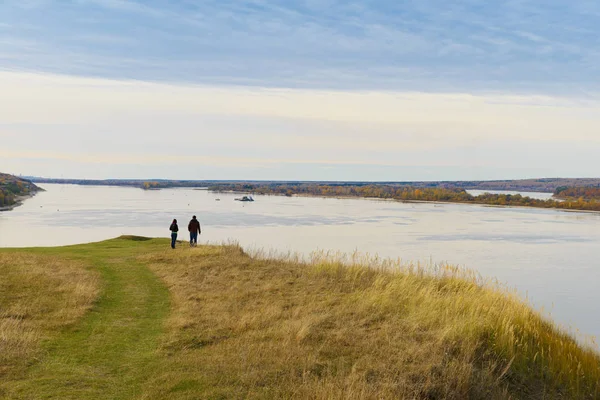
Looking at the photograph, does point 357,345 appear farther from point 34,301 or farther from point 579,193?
point 579,193

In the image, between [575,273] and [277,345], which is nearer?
[277,345]

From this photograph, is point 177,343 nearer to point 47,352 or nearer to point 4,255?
point 47,352

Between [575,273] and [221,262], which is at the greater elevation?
[221,262]

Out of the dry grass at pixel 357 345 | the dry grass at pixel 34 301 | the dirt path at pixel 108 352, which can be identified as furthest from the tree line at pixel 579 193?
the dirt path at pixel 108 352

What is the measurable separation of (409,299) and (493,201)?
138977 millimetres

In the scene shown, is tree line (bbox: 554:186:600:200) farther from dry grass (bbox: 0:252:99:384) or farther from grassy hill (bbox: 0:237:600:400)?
dry grass (bbox: 0:252:99:384)

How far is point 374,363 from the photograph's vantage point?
28.7 ft

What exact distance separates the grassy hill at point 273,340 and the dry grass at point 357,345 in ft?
0.10

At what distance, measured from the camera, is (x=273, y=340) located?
9844mm

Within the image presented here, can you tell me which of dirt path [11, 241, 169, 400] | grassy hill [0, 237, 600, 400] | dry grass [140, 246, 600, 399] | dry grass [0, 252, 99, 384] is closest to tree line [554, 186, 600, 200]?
dry grass [140, 246, 600, 399]

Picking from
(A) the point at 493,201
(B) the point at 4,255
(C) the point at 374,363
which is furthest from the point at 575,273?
(A) the point at 493,201

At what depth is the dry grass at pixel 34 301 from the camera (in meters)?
8.80

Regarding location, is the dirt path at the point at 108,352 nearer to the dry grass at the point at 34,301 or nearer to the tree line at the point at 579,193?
the dry grass at the point at 34,301

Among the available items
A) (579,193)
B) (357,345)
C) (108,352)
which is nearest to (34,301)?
(108,352)
